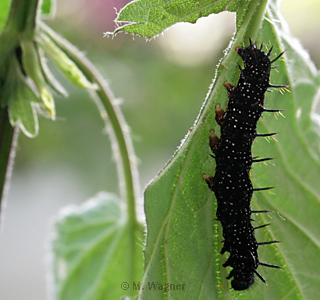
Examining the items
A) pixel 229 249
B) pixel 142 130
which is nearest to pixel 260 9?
pixel 229 249

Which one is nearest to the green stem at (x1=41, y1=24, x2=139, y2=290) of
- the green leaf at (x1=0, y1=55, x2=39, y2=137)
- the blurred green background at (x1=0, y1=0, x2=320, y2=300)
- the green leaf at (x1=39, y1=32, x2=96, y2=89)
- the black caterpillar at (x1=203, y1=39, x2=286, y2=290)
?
the green leaf at (x1=39, y1=32, x2=96, y2=89)

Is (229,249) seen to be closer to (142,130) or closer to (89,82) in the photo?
(89,82)

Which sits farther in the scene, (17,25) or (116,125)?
(116,125)

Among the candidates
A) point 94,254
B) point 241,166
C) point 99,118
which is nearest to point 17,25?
point 241,166

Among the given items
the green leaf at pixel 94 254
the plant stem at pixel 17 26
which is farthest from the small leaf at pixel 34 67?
the green leaf at pixel 94 254

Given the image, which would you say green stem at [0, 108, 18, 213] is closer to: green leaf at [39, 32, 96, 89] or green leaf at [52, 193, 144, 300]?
green leaf at [39, 32, 96, 89]

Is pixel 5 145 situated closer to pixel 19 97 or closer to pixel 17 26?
pixel 19 97
